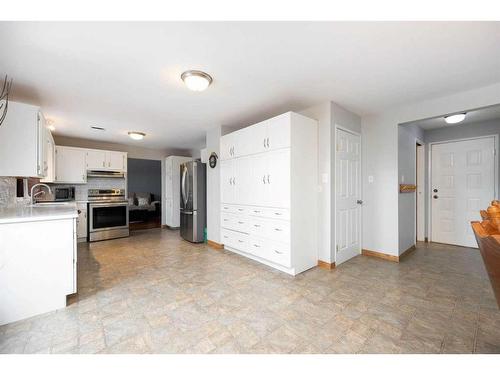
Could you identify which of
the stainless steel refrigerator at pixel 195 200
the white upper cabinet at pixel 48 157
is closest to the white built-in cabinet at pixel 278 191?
the stainless steel refrigerator at pixel 195 200

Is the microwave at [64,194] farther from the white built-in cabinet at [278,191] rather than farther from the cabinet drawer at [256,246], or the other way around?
the cabinet drawer at [256,246]

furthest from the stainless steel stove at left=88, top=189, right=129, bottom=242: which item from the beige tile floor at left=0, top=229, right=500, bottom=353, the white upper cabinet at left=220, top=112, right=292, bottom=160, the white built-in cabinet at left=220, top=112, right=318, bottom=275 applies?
the white built-in cabinet at left=220, top=112, right=318, bottom=275

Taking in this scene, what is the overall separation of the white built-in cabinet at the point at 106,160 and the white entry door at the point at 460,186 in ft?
22.9

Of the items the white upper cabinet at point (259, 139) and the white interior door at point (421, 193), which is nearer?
the white upper cabinet at point (259, 139)

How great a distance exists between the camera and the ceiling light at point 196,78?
7.09 feet

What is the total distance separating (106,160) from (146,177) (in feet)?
4.88

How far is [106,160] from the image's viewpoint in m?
5.12

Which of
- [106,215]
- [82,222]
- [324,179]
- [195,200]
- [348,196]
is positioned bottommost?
[82,222]

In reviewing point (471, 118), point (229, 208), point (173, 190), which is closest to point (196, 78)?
point (229, 208)

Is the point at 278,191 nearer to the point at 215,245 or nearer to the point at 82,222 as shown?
the point at 215,245

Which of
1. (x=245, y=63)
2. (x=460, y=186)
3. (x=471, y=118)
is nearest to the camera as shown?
(x=245, y=63)

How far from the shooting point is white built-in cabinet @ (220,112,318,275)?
2.77 metres

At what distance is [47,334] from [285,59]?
2.97m

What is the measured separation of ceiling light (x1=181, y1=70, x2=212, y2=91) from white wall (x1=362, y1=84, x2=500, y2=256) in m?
2.74
